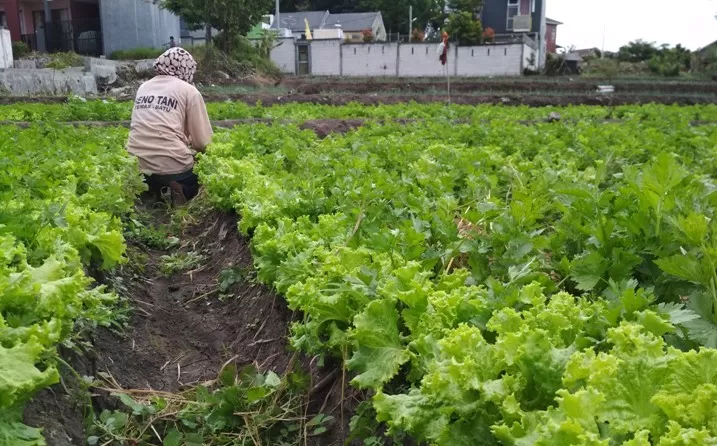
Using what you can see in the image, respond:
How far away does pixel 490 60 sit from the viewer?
47000mm

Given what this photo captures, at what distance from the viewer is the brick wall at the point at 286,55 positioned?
5222 cm

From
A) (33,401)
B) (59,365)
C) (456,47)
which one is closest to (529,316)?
(33,401)

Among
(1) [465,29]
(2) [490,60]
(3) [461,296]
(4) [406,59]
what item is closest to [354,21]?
(4) [406,59]

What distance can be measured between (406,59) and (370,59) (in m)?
2.61

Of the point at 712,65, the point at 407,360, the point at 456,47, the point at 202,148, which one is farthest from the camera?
the point at 712,65

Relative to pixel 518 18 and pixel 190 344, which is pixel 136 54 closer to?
pixel 518 18

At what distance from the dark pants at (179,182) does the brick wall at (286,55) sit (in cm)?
4435

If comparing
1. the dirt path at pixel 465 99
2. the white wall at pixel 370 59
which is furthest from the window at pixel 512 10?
the dirt path at pixel 465 99

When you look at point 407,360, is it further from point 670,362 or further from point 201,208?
point 201,208

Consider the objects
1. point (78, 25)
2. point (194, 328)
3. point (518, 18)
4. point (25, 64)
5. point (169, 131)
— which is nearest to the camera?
point (194, 328)

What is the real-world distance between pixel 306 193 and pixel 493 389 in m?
3.38

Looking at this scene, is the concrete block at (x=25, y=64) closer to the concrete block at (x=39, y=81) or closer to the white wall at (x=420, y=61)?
the concrete block at (x=39, y=81)

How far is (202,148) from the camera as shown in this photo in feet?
30.7

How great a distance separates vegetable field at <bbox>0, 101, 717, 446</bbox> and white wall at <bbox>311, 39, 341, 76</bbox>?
45.0 meters
